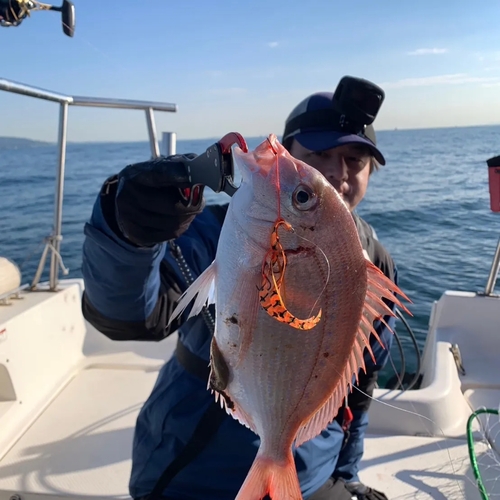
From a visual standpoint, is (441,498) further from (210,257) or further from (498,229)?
(498,229)

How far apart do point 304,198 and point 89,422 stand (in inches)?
109

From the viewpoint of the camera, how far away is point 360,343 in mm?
1257

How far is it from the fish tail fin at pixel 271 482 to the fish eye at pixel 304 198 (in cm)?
67

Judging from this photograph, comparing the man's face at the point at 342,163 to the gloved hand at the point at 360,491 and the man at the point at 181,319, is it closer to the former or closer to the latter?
the man at the point at 181,319

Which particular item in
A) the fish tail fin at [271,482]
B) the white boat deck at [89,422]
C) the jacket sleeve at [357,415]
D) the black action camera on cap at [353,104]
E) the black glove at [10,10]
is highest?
the black glove at [10,10]

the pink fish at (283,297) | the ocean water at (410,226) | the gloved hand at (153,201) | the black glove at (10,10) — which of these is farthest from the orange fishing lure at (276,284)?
the ocean water at (410,226)

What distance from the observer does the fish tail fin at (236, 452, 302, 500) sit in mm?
1180

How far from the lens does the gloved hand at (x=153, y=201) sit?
1282 mm

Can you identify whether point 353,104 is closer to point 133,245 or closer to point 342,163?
point 342,163

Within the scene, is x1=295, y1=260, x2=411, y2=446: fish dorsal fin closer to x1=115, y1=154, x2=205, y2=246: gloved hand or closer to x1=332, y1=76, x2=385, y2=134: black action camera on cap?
x1=115, y1=154, x2=205, y2=246: gloved hand

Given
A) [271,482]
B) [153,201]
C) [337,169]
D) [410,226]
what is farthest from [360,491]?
[410,226]

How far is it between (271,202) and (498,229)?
47.3 feet

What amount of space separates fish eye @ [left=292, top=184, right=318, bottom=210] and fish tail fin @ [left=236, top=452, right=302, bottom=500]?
671 mm

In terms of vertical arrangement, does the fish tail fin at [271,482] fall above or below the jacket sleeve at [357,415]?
above
